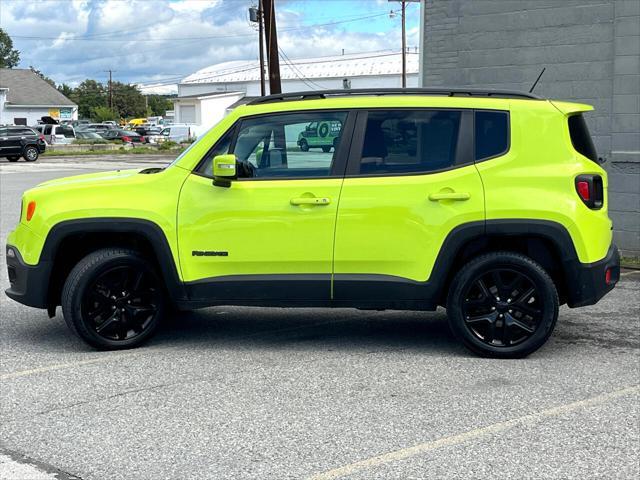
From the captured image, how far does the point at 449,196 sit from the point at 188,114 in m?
81.5

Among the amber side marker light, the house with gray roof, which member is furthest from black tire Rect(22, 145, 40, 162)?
the house with gray roof

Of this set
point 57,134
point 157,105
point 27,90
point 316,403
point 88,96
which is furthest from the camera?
point 157,105

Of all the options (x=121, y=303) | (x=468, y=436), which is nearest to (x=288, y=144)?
(x=121, y=303)

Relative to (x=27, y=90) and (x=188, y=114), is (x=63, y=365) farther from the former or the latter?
(x=188, y=114)

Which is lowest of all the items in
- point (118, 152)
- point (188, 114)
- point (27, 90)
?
point (118, 152)

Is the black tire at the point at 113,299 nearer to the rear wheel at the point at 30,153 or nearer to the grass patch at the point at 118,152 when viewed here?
the rear wheel at the point at 30,153

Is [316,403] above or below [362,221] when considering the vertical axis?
below

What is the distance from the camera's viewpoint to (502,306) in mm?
6285

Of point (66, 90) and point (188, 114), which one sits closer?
point (188, 114)

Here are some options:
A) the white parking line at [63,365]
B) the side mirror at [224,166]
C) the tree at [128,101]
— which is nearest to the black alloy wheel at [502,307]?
the side mirror at [224,166]

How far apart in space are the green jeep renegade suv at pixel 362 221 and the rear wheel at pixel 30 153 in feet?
118

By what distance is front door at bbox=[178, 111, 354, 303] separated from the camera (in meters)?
6.29

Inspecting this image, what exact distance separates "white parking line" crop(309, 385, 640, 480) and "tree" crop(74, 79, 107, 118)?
133 metres

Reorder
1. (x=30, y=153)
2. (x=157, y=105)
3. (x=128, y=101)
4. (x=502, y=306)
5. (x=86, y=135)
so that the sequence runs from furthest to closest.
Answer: (x=157, y=105) < (x=128, y=101) < (x=86, y=135) < (x=30, y=153) < (x=502, y=306)
